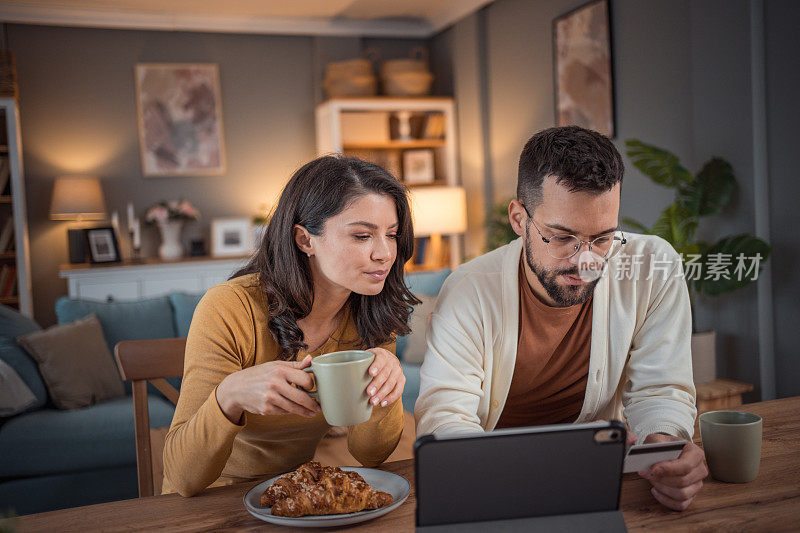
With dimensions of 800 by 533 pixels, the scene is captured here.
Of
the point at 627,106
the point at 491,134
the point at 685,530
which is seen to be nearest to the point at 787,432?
the point at 685,530

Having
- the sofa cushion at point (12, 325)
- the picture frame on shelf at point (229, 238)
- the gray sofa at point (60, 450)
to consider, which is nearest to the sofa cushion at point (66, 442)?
the gray sofa at point (60, 450)

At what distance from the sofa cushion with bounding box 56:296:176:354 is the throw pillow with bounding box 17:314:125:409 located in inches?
5.6

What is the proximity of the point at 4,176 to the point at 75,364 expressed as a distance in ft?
7.97

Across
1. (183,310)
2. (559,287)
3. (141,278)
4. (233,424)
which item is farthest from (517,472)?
(141,278)

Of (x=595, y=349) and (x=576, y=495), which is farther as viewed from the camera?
(x=595, y=349)

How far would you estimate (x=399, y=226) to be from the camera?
4.50 feet

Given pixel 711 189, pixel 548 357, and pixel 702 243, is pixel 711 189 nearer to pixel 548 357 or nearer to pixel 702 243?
pixel 702 243

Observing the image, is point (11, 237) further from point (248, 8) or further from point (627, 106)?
point (627, 106)

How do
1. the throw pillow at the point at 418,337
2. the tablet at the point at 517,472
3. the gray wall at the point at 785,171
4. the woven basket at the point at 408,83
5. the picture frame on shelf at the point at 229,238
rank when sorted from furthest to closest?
the picture frame on shelf at the point at 229,238 < the woven basket at the point at 408,83 < the throw pillow at the point at 418,337 < the gray wall at the point at 785,171 < the tablet at the point at 517,472

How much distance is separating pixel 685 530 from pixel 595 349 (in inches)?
21.2

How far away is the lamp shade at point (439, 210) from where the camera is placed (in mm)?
5105

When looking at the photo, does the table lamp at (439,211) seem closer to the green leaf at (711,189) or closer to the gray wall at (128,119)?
the gray wall at (128,119)

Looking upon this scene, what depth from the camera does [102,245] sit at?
5.13m

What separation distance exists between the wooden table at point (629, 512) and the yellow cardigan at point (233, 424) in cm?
6
